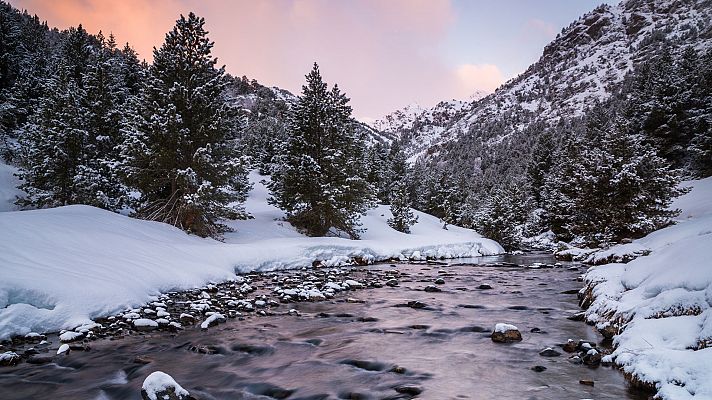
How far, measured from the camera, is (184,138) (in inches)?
804

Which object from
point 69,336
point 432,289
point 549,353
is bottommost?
point 69,336

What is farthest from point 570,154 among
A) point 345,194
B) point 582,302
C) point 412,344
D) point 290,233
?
point 412,344

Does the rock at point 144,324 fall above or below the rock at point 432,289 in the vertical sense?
below

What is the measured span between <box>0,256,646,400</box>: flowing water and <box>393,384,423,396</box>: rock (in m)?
0.09

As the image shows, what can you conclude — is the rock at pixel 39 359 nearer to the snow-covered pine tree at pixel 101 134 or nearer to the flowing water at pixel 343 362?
the flowing water at pixel 343 362

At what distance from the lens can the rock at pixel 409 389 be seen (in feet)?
18.0

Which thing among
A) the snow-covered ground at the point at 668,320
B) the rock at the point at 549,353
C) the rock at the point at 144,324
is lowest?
the rock at the point at 144,324

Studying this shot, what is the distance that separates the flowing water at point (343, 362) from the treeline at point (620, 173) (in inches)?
716

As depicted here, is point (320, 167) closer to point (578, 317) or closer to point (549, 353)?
point (578, 317)

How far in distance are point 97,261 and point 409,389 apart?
9107 mm

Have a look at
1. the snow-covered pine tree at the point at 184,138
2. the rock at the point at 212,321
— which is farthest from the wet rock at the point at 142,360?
the snow-covered pine tree at the point at 184,138

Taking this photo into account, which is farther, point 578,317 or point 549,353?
point 578,317

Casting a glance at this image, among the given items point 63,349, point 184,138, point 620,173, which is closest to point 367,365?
point 63,349

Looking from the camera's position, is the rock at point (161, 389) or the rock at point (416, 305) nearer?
the rock at point (161, 389)
